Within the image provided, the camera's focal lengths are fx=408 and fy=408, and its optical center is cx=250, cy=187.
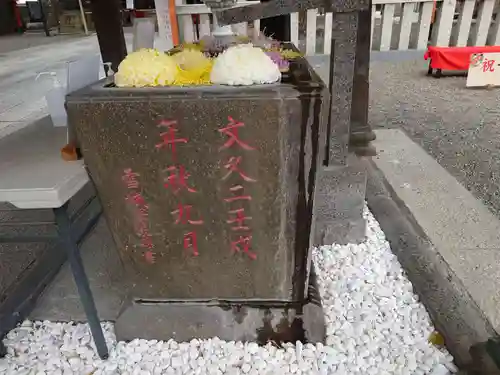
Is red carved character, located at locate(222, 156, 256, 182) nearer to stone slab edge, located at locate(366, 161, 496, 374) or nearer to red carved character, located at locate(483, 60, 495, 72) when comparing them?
stone slab edge, located at locate(366, 161, 496, 374)

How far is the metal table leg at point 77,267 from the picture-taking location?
131cm

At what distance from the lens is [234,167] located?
4.16 feet

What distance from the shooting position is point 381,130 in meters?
3.64

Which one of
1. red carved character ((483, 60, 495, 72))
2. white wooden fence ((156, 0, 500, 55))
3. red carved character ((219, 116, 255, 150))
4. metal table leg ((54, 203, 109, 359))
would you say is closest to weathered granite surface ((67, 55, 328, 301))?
red carved character ((219, 116, 255, 150))

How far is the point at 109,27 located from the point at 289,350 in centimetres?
236

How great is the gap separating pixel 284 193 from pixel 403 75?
207 inches

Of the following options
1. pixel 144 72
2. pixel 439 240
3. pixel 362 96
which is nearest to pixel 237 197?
pixel 144 72

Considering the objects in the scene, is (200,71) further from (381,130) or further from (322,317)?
(381,130)

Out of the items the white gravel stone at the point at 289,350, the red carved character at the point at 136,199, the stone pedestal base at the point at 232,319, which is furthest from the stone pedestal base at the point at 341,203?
the red carved character at the point at 136,199

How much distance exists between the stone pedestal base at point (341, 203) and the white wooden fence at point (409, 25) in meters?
4.81

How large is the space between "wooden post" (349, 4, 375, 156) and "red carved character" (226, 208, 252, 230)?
0.93 metres

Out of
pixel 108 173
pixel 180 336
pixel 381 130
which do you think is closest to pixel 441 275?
pixel 180 336

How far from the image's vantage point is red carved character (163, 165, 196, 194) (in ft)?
4.21

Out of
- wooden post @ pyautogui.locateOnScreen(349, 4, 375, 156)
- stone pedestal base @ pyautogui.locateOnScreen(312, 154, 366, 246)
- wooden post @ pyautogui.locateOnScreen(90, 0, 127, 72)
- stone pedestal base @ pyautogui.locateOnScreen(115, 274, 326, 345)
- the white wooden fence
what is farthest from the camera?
the white wooden fence
